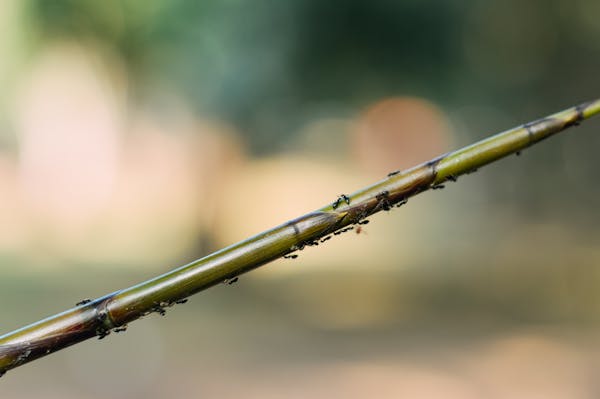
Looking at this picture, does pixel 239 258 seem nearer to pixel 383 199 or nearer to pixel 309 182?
pixel 383 199

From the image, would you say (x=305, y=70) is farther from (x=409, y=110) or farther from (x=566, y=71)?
(x=566, y=71)

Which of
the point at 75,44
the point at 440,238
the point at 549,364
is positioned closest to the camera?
the point at 549,364

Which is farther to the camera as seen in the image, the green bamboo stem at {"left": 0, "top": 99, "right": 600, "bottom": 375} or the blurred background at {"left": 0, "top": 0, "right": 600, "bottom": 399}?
the blurred background at {"left": 0, "top": 0, "right": 600, "bottom": 399}

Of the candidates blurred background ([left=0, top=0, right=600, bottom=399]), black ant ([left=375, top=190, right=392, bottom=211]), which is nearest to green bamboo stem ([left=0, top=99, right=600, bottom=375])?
black ant ([left=375, top=190, right=392, bottom=211])

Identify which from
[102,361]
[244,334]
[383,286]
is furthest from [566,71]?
[102,361]

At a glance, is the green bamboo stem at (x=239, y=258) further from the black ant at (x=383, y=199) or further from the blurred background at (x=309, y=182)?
the blurred background at (x=309, y=182)

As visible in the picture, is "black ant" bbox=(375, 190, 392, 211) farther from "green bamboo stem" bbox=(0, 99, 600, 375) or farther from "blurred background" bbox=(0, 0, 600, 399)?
"blurred background" bbox=(0, 0, 600, 399)

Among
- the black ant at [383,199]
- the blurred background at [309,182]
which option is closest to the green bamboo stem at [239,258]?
the black ant at [383,199]
